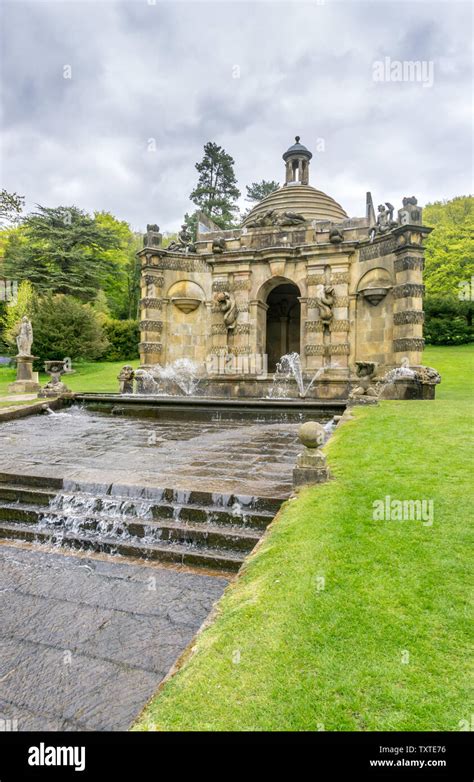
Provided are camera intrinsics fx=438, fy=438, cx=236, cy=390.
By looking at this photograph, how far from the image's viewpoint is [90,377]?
1067 inches

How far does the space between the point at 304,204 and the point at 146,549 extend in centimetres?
1997

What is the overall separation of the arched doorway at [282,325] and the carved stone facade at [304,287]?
3447 mm

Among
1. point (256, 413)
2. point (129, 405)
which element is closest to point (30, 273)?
point (129, 405)

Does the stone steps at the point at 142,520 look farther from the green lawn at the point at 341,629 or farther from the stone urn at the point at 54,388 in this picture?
the stone urn at the point at 54,388

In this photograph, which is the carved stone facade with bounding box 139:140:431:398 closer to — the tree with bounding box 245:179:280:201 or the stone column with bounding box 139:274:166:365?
the stone column with bounding box 139:274:166:365

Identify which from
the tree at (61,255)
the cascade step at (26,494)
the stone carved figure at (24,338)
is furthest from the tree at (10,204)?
the cascade step at (26,494)

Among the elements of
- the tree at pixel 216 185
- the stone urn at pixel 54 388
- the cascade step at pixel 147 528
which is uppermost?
the tree at pixel 216 185

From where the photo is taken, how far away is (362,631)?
8.81ft

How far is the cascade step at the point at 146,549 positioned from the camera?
14.9ft

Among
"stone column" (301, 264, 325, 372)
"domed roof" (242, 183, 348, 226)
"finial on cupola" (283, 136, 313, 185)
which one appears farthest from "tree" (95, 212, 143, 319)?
"stone column" (301, 264, 325, 372)

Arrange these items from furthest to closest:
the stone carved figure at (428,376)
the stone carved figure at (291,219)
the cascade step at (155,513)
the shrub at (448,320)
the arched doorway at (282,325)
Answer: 1. the shrub at (448,320)
2. the arched doorway at (282,325)
3. the stone carved figure at (291,219)
4. the stone carved figure at (428,376)
5. the cascade step at (155,513)

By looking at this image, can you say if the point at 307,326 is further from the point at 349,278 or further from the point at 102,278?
the point at 102,278

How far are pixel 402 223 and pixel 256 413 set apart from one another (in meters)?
8.63

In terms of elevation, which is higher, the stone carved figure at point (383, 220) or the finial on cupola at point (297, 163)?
the finial on cupola at point (297, 163)
